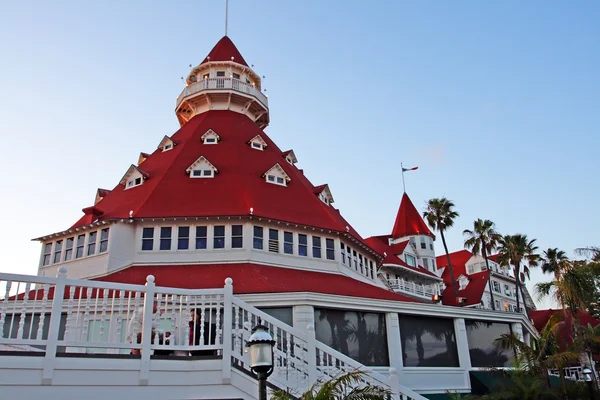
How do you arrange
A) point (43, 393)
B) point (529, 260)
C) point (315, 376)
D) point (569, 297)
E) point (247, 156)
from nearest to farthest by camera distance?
1. point (43, 393)
2. point (315, 376)
3. point (569, 297)
4. point (247, 156)
5. point (529, 260)

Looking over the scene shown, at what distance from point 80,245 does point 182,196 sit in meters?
5.66

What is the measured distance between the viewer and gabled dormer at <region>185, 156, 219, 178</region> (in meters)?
28.3

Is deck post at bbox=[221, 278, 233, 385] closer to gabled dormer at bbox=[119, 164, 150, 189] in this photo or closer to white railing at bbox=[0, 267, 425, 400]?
white railing at bbox=[0, 267, 425, 400]

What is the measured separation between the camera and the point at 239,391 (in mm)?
9695

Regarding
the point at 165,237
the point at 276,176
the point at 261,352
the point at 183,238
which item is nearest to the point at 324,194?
the point at 276,176

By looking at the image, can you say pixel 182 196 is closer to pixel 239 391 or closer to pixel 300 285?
pixel 300 285

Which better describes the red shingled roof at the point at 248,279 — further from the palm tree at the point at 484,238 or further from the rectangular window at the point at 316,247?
the palm tree at the point at 484,238

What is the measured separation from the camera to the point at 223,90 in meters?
35.4

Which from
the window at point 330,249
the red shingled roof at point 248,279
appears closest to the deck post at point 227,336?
the red shingled roof at point 248,279

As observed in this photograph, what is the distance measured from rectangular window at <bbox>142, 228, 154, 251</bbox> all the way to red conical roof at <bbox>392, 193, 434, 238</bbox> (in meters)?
33.5

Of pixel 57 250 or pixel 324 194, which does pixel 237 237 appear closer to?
pixel 324 194

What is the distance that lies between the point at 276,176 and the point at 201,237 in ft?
20.3

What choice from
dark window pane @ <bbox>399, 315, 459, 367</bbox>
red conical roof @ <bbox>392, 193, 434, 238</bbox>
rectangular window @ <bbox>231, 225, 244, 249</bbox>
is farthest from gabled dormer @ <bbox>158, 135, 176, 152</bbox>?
red conical roof @ <bbox>392, 193, 434, 238</bbox>

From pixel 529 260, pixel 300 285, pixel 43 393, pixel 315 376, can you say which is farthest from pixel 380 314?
pixel 529 260
